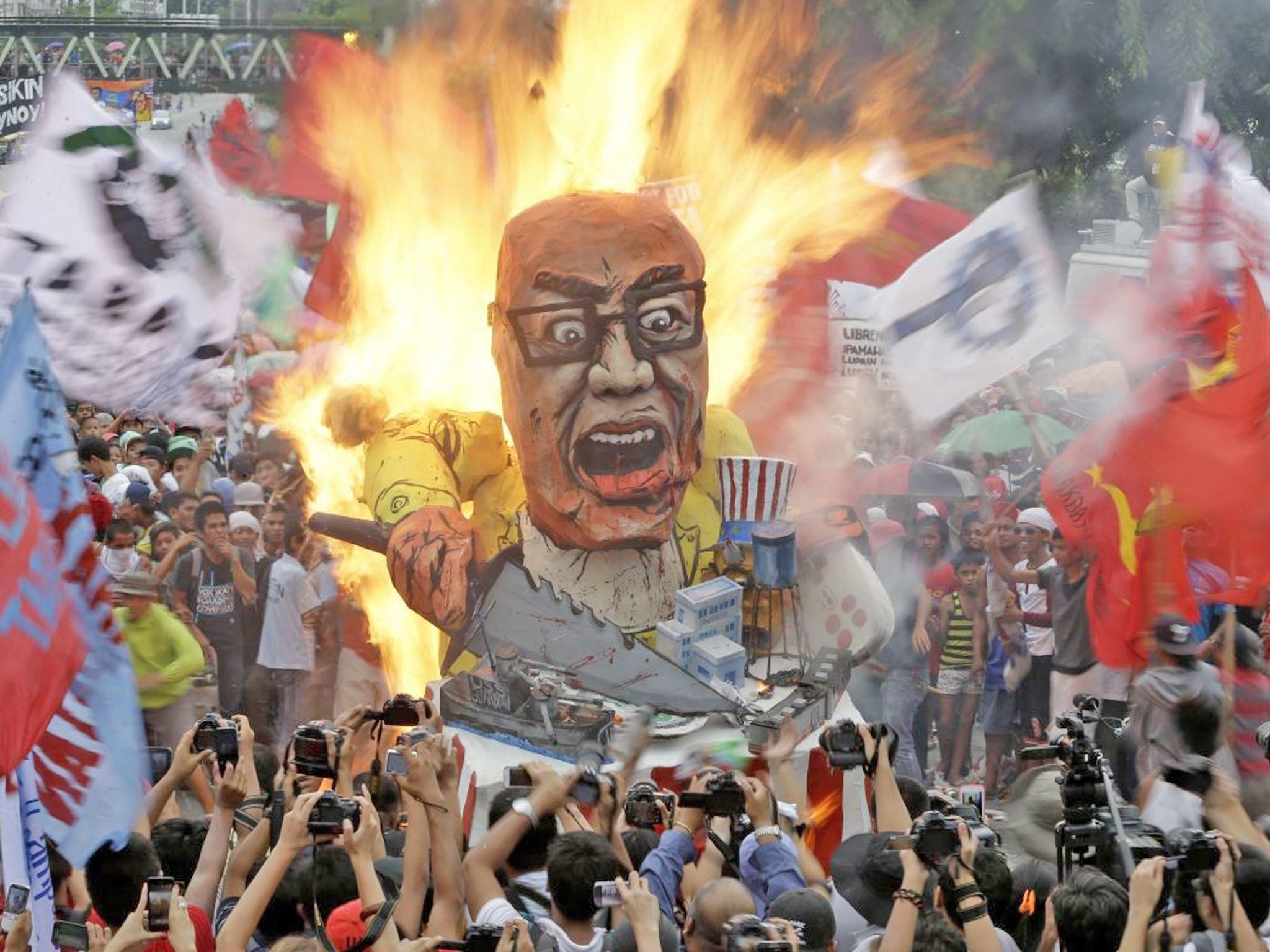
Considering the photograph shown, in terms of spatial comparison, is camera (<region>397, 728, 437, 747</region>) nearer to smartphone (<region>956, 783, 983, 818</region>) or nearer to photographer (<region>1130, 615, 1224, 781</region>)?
smartphone (<region>956, 783, 983, 818</region>)

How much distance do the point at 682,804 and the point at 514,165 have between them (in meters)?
4.35

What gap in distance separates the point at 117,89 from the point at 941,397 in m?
33.8

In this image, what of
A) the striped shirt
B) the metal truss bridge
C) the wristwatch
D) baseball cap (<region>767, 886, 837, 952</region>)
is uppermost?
the metal truss bridge

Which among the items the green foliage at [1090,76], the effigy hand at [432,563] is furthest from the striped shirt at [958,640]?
the green foliage at [1090,76]

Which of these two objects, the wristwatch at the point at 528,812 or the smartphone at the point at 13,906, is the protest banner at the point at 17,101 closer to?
the wristwatch at the point at 528,812

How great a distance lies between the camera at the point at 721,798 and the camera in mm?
5848

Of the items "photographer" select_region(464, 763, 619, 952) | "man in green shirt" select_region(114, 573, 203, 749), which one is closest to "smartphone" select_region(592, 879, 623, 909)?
"photographer" select_region(464, 763, 619, 952)

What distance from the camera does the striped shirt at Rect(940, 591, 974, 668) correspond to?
10.7m

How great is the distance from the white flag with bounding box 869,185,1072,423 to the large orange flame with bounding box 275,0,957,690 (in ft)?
1.68

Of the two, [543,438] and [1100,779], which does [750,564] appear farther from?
[1100,779]

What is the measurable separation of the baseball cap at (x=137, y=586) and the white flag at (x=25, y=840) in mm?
3438

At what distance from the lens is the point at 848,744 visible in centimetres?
641

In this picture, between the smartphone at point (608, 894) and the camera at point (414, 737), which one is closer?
the smartphone at point (608, 894)

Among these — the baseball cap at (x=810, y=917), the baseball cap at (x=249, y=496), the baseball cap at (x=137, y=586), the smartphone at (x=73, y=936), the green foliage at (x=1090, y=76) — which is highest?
the green foliage at (x=1090, y=76)
